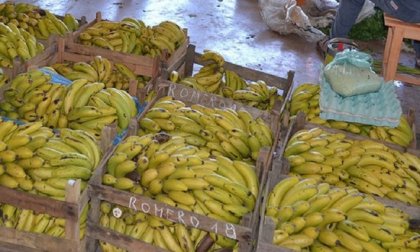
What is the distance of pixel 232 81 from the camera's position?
4297mm

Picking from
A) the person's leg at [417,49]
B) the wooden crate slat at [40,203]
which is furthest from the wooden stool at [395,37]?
the wooden crate slat at [40,203]

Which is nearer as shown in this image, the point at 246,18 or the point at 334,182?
the point at 334,182

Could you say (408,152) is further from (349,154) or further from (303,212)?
(303,212)

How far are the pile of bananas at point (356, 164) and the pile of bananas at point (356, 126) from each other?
0.31 m

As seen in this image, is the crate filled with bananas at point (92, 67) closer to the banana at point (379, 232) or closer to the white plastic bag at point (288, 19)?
the banana at point (379, 232)

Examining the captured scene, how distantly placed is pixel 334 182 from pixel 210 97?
983mm

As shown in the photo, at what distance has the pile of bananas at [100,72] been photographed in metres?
3.83

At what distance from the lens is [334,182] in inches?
117

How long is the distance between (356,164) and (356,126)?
1.84 feet

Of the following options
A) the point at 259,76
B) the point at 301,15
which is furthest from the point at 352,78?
the point at 301,15

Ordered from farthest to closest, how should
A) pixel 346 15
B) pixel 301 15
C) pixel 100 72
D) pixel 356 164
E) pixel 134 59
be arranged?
pixel 301 15
pixel 346 15
pixel 134 59
pixel 100 72
pixel 356 164

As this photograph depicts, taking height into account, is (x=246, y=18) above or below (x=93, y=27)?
below

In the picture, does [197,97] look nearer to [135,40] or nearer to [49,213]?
[135,40]

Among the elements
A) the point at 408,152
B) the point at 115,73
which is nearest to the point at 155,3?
the point at 115,73
